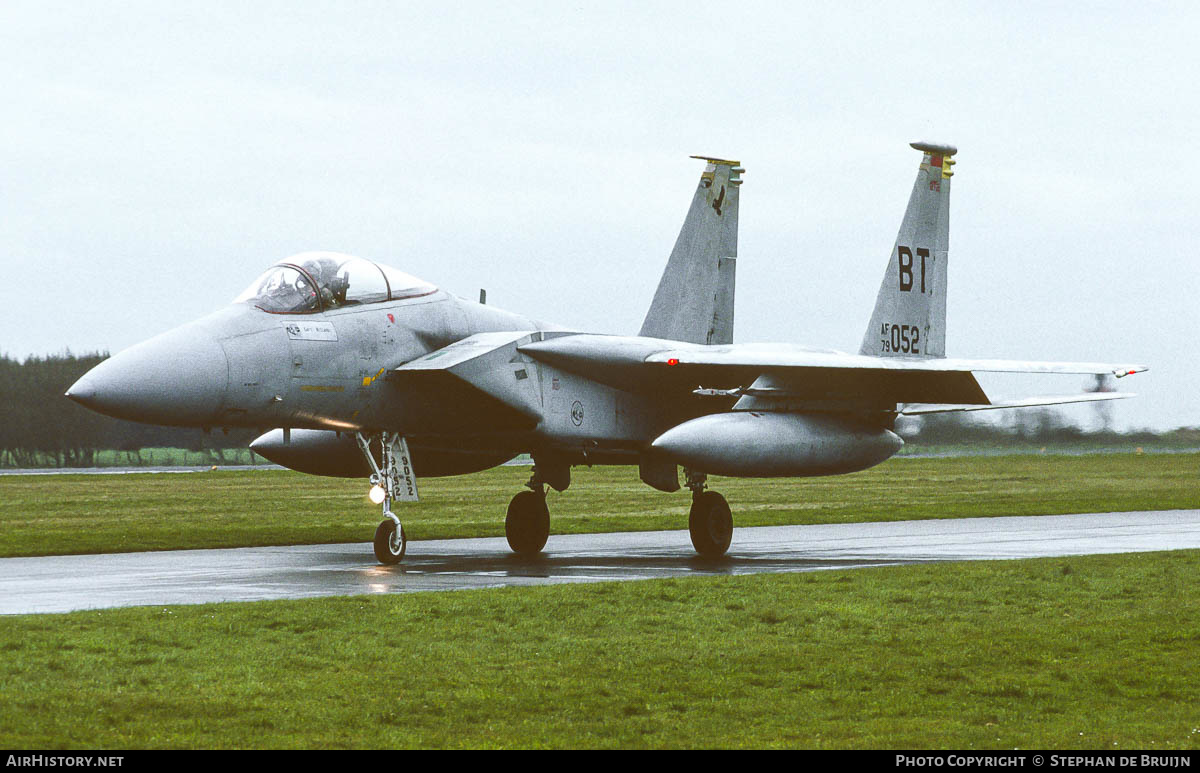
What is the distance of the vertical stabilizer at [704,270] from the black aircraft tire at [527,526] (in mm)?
3579

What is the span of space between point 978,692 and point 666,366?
34.7ft

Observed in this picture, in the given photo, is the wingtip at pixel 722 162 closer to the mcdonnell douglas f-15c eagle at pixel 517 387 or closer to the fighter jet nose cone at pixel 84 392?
the mcdonnell douglas f-15c eagle at pixel 517 387

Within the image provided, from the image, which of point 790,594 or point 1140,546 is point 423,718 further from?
point 1140,546

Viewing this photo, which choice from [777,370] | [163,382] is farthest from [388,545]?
[777,370]

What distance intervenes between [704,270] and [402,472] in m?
6.93

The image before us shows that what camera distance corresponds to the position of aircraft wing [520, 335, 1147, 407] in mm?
18094

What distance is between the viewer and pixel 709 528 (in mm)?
19000

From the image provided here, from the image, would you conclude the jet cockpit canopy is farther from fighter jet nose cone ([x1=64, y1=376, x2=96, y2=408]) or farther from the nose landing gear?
fighter jet nose cone ([x1=64, y1=376, x2=96, y2=408])

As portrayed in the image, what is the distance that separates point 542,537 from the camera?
1934cm

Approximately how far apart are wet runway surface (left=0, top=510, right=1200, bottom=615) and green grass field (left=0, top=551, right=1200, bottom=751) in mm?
2046

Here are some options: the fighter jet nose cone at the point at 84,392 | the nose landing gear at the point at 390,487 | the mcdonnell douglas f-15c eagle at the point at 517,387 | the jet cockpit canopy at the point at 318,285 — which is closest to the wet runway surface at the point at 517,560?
the nose landing gear at the point at 390,487

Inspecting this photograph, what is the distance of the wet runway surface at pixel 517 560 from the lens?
1374 cm

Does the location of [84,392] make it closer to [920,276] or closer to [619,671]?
[619,671]
